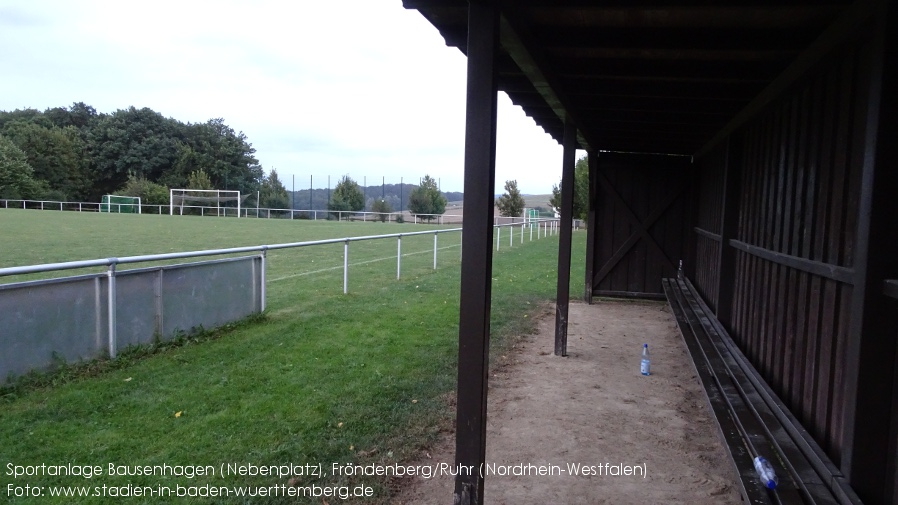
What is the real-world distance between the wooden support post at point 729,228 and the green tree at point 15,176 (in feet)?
197

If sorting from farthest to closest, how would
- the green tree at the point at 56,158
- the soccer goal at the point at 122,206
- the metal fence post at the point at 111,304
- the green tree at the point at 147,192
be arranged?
the green tree at the point at 56,158
the green tree at the point at 147,192
the soccer goal at the point at 122,206
the metal fence post at the point at 111,304

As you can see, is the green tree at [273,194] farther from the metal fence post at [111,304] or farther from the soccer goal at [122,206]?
the metal fence post at [111,304]

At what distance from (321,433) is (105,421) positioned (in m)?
1.55

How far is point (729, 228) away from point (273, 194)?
57.1m

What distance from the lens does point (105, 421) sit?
433cm

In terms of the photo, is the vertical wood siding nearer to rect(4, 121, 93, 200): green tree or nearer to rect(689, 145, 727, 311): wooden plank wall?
rect(689, 145, 727, 311): wooden plank wall

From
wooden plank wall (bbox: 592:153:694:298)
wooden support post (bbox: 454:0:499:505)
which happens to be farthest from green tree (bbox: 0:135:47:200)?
wooden support post (bbox: 454:0:499:505)

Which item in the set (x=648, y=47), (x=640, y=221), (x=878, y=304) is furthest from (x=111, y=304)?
(x=640, y=221)

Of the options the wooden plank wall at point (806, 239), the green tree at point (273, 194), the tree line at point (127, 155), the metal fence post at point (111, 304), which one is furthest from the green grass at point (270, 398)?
the tree line at point (127, 155)

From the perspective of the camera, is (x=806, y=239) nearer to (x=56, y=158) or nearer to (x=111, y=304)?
(x=111, y=304)

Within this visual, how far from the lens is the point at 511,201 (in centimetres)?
5353

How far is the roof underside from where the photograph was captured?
3.25 meters

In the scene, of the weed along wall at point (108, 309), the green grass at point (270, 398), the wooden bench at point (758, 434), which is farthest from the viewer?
the weed along wall at point (108, 309)

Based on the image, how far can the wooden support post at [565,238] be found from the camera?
6885 millimetres
